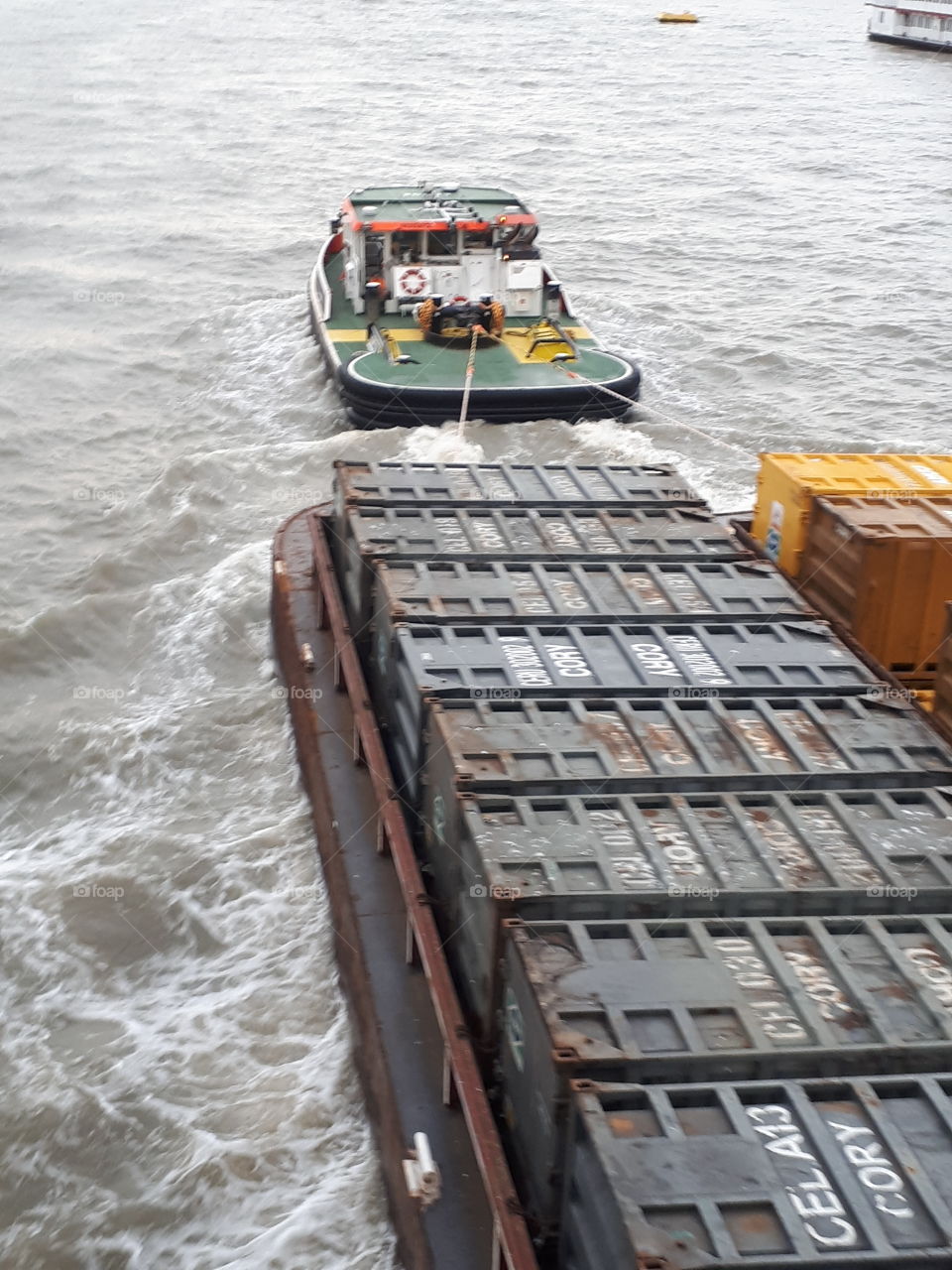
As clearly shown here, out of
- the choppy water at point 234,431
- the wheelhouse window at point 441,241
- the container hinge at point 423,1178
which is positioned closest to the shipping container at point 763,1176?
the container hinge at point 423,1178

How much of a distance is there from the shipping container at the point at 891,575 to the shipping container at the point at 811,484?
33 cm

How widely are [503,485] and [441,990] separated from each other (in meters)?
6.52

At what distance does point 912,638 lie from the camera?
11188 millimetres

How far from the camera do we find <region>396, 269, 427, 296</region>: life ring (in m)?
23.0

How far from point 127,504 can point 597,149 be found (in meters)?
31.3

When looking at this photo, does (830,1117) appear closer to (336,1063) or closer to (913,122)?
(336,1063)

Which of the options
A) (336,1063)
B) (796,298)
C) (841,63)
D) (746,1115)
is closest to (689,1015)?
(746,1115)

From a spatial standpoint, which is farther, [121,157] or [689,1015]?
[121,157]

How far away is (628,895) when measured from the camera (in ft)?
23.0

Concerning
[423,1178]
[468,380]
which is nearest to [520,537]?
[423,1178]

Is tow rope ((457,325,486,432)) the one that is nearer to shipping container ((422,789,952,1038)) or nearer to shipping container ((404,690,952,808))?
shipping container ((404,690,952,808))

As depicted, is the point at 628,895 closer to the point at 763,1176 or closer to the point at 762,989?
the point at 762,989

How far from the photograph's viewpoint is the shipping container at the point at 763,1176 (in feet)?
16.6

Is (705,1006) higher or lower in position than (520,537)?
higher
